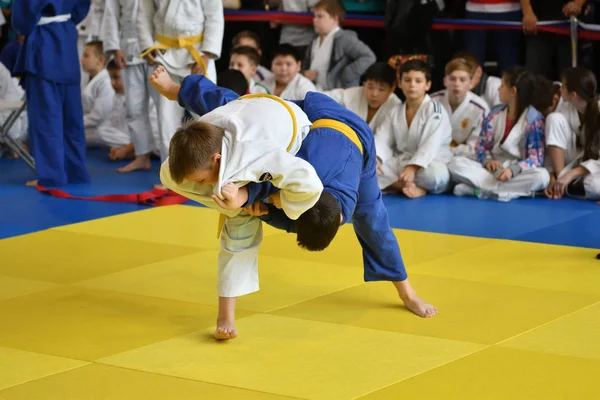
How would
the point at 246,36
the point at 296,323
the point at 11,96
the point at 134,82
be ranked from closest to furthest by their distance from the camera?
the point at 296,323 → the point at 134,82 → the point at 246,36 → the point at 11,96

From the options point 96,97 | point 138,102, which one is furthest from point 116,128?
point 138,102

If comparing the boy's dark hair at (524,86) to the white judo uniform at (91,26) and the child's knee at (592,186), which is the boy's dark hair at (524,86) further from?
the white judo uniform at (91,26)

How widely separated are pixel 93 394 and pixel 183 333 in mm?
689

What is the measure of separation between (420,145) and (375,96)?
0.58 m

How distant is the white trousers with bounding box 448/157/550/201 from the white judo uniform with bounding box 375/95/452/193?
4.2 inches

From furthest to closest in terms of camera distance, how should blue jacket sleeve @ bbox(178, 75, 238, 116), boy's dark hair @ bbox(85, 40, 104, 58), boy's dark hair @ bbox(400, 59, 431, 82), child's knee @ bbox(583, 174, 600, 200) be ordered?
boy's dark hair @ bbox(85, 40, 104, 58) < boy's dark hair @ bbox(400, 59, 431, 82) < child's knee @ bbox(583, 174, 600, 200) < blue jacket sleeve @ bbox(178, 75, 238, 116)

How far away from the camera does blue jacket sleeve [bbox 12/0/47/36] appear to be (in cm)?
677

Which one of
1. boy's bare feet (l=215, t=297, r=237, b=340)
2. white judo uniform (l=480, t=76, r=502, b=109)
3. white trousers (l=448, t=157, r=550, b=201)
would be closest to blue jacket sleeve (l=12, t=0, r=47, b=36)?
white trousers (l=448, t=157, r=550, b=201)

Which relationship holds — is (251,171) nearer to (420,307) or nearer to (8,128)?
(420,307)

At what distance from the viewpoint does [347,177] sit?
342cm

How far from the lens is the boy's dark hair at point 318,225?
3129 millimetres

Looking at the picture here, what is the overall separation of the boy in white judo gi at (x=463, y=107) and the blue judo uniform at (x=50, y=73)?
9.29 ft

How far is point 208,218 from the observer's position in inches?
234

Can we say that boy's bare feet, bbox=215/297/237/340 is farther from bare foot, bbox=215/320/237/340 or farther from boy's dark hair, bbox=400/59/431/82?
boy's dark hair, bbox=400/59/431/82
